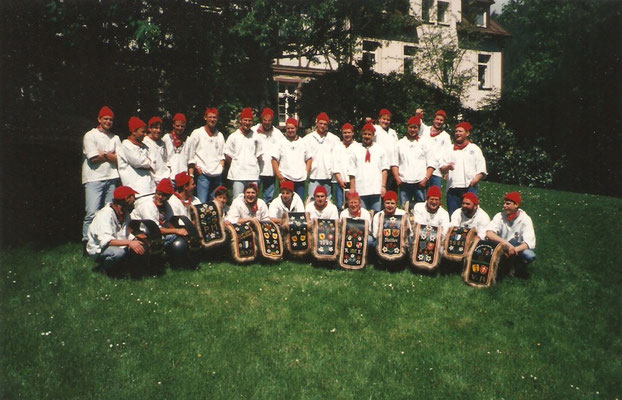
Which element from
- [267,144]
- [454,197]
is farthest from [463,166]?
[267,144]

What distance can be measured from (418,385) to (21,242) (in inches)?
304

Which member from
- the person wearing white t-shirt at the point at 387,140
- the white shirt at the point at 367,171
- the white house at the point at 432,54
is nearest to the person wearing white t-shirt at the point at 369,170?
the white shirt at the point at 367,171

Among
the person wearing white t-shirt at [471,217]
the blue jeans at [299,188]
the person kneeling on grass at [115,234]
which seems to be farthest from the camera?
the blue jeans at [299,188]

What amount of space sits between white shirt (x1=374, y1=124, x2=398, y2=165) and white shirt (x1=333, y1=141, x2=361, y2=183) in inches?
20.0

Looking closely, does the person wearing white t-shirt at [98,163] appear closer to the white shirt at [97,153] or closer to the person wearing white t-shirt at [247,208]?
the white shirt at [97,153]

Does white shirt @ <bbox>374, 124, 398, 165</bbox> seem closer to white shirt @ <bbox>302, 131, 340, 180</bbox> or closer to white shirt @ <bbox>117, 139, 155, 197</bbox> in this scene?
white shirt @ <bbox>302, 131, 340, 180</bbox>

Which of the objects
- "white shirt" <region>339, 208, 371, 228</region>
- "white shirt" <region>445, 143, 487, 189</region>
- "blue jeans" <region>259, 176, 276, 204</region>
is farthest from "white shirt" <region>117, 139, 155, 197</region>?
"white shirt" <region>445, 143, 487, 189</region>

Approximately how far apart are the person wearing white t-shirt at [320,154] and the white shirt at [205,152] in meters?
1.67

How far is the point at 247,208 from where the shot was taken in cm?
894

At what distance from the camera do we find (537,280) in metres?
8.16

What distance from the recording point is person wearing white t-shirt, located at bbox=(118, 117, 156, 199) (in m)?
8.45

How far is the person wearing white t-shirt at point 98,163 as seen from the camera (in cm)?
843

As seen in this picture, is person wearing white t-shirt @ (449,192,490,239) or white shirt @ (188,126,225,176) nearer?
person wearing white t-shirt @ (449,192,490,239)

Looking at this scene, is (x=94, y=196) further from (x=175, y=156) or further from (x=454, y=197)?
(x=454, y=197)
